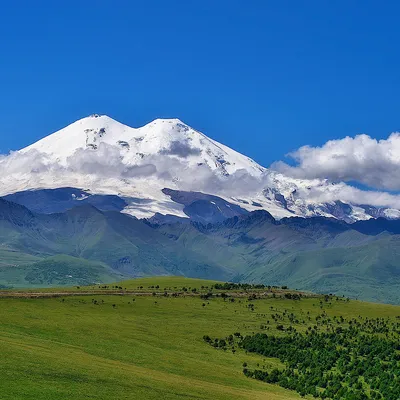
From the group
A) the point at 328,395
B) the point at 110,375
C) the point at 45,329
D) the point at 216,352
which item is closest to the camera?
the point at 110,375

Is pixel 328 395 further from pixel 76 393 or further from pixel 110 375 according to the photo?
pixel 76 393

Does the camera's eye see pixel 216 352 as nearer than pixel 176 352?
No

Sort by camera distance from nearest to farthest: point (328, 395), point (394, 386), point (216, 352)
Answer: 1. point (328, 395)
2. point (394, 386)
3. point (216, 352)

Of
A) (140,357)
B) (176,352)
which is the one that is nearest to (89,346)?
(140,357)

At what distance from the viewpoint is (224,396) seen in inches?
4835

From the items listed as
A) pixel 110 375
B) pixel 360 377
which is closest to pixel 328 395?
pixel 360 377

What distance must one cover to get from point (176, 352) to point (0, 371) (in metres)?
86.1

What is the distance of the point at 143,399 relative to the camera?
349 ft

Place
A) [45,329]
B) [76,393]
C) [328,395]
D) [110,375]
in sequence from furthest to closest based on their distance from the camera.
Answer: [45,329], [328,395], [110,375], [76,393]

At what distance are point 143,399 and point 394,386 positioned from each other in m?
84.2

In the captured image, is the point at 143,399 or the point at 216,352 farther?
the point at 216,352

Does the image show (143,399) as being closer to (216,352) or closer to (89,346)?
(89,346)

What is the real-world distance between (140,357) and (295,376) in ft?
128

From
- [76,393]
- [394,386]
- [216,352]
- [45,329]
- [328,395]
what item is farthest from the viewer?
[216,352]
